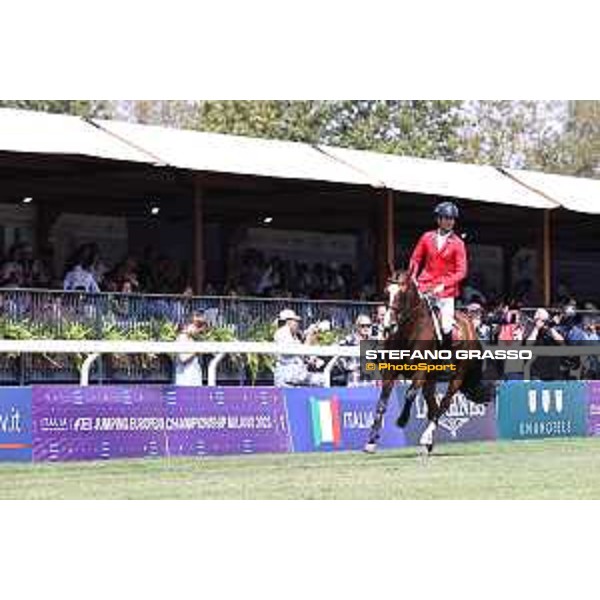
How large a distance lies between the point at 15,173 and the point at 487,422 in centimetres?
932

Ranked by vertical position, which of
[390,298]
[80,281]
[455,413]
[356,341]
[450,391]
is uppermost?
[80,281]

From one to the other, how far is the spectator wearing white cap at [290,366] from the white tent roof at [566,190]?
10952mm

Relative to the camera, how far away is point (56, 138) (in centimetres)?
2681

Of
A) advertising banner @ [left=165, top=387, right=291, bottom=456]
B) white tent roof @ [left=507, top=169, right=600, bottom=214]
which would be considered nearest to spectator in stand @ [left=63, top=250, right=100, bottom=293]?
advertising banner @ [left=165, top=387, right=291, bottom=456]

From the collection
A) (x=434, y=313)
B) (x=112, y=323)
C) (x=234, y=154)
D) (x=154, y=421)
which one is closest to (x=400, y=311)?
(x=434, y=313)

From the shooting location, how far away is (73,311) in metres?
25.6

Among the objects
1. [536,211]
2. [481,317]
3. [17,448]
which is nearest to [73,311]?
[17,448]

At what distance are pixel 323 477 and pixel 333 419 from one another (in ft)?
21.3

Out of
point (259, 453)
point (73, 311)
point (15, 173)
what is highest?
point (15, 173)

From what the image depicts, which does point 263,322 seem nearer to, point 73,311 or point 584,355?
point 73,311

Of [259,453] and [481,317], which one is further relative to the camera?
[481,317]

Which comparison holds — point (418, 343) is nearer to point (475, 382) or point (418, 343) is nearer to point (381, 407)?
point (381, 407)

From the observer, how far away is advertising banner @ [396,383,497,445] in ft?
84.7
